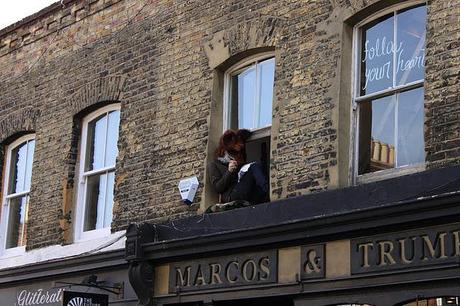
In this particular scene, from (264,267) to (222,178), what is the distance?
4.87ft

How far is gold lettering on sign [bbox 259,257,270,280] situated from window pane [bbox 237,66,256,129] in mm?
1961

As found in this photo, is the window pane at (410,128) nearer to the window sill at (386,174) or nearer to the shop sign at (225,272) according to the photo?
the window sill at (386,174)

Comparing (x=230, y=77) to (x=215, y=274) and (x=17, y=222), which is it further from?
(x=17, y=222)

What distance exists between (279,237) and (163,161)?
107 inches

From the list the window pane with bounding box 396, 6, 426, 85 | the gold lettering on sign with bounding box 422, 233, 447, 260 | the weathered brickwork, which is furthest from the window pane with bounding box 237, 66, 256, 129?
the gold lettering on sign with bounding box 422, 233, 447, 260

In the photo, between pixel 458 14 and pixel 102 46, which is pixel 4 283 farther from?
pixel 458 14

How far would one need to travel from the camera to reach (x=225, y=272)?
9398mm

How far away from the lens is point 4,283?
12.7m

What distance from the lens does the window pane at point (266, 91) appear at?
10176mm

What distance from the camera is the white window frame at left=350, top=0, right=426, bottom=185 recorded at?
8.52 m

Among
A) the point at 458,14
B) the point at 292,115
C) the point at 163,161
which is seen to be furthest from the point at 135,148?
the point at 458,14

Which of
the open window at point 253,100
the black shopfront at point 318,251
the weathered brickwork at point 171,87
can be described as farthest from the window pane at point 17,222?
the open window at point 253,100

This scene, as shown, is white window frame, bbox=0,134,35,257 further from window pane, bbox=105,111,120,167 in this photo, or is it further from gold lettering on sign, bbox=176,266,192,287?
gold lettering on sign, bbox=176,266,192,287

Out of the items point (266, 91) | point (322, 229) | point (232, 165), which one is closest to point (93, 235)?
point (232, 165)
